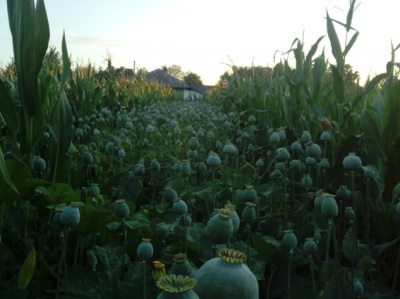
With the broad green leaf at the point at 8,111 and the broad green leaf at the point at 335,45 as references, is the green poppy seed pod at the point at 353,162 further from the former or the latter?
the broad green leaf at the point at 335,45

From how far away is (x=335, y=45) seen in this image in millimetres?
2561

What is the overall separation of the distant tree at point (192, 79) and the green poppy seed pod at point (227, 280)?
66115 mm

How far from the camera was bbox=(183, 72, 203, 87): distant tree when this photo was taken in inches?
2638

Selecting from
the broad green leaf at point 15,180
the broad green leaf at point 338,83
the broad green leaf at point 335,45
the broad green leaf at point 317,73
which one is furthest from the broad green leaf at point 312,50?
the broad green leaf at point 15,180

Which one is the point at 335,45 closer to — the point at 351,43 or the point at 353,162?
the point at 351,43

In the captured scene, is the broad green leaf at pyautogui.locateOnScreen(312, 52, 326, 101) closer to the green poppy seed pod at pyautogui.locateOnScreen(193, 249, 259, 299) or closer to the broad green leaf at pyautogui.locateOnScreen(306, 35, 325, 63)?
the broad green leaf at pyautogui.locateOnScreen(306, 35, 325, 63)

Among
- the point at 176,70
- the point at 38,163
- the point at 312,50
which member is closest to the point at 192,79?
the point at 176,70

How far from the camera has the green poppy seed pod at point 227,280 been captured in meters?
0.47

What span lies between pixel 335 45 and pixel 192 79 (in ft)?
218

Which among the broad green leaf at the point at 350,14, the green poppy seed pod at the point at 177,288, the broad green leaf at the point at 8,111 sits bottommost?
the green poppy seed pod at the point at 177,288

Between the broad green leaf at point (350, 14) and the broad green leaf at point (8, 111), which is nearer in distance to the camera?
the broad green leaf at point (8, 111)

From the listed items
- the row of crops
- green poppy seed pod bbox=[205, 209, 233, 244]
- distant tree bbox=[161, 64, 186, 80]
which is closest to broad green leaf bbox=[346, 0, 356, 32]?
the row of crops

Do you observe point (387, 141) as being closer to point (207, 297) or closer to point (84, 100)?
point (207, 297)

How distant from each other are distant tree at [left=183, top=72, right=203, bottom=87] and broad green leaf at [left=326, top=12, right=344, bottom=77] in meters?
64.0
